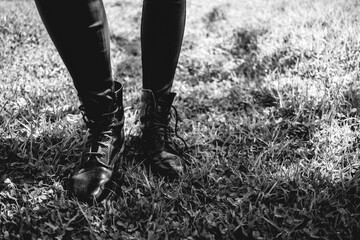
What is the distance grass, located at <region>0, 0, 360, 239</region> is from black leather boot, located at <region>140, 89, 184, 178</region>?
0.07 m

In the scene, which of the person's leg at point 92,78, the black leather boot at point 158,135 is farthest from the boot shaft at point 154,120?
the person's leg at point 92,78

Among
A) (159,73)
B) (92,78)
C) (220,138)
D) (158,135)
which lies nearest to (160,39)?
(159,73)

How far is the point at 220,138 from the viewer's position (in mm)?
1922

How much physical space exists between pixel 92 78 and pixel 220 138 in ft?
2.90

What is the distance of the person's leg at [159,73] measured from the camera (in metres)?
1.40

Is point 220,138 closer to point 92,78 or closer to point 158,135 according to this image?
point 158,135

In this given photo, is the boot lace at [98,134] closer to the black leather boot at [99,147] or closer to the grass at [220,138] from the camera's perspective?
the black leather boot at [99,147]

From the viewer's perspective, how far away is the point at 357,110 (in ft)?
6.52

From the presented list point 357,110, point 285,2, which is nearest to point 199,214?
point 357,110

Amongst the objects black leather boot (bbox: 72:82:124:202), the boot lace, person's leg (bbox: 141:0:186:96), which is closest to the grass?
black leather boot (bbox: 72:82:124:202)

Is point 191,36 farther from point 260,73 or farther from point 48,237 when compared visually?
point 48,237

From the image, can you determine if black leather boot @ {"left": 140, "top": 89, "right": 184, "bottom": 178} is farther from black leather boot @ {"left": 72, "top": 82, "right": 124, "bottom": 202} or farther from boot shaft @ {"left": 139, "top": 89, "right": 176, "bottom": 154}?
black leather boot @ {"left": 72, "top": 82, "right": 124, "bottom": 202}

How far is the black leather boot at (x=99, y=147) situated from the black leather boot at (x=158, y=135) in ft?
0.44

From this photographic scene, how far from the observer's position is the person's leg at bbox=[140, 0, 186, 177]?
4.59 feet
